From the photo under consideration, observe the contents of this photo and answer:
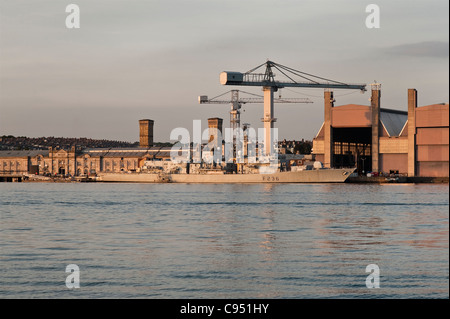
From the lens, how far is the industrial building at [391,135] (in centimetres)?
10169

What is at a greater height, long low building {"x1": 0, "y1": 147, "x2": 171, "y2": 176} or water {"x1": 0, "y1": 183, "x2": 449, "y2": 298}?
long low building {"x1": 0, "y1": 147, "x2": 171, "y2": 176}

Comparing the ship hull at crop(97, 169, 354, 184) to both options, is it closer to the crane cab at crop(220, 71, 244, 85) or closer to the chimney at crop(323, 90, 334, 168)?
the chimney at crop(323, 90, 334, 168)

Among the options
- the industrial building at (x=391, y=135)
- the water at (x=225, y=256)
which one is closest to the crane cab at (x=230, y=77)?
the industrial building at (x=391, y=135)

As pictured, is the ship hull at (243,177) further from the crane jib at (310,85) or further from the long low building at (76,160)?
the long low building at (76,160)

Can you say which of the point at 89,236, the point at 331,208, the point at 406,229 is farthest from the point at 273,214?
the point at 89,236

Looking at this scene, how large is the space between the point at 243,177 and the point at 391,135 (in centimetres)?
2493

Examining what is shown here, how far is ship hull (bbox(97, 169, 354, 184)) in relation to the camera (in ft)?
355

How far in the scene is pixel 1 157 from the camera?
18125cm

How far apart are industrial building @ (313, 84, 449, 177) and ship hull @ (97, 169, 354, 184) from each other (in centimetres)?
276

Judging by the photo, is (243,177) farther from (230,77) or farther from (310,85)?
(310,85)

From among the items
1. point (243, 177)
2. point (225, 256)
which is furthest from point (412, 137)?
point (225, 256)

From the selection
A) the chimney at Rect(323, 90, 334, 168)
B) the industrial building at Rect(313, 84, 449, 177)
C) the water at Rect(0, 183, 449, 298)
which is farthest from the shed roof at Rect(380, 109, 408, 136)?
the water at Rect(0, 183, 449, 298)

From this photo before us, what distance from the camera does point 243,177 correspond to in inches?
4621

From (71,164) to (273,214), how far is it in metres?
142
